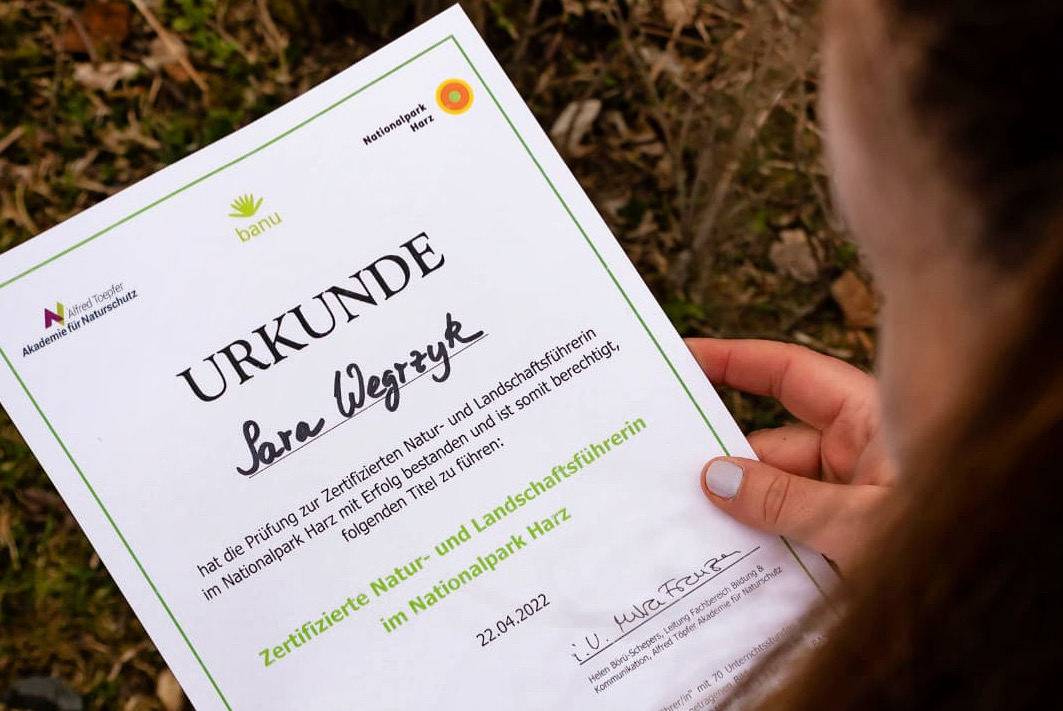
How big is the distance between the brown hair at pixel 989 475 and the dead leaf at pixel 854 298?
0.93 meters

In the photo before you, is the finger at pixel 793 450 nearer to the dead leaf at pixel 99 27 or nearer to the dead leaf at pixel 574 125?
the dead leaf at pixel 574 125

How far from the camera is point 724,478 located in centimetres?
81

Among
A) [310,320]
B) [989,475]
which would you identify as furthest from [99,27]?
[989,475]

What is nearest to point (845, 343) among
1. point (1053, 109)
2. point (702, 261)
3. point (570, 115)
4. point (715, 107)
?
point (702, 261)

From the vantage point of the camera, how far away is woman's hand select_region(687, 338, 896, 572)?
80cm

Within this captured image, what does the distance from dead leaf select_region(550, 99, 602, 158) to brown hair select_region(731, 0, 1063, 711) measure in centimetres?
88

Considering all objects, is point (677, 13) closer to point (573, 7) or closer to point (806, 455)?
point (573, 7)

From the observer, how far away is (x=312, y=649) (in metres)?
0.77

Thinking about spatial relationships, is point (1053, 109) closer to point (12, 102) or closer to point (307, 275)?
point (307, 275)

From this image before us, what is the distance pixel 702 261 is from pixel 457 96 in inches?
20.8

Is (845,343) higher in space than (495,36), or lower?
lower

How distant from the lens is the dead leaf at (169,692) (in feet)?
3.81

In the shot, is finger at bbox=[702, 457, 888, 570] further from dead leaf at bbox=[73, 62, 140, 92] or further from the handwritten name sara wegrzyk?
dead leaf at bbox=[73, 62, 140, 92]
